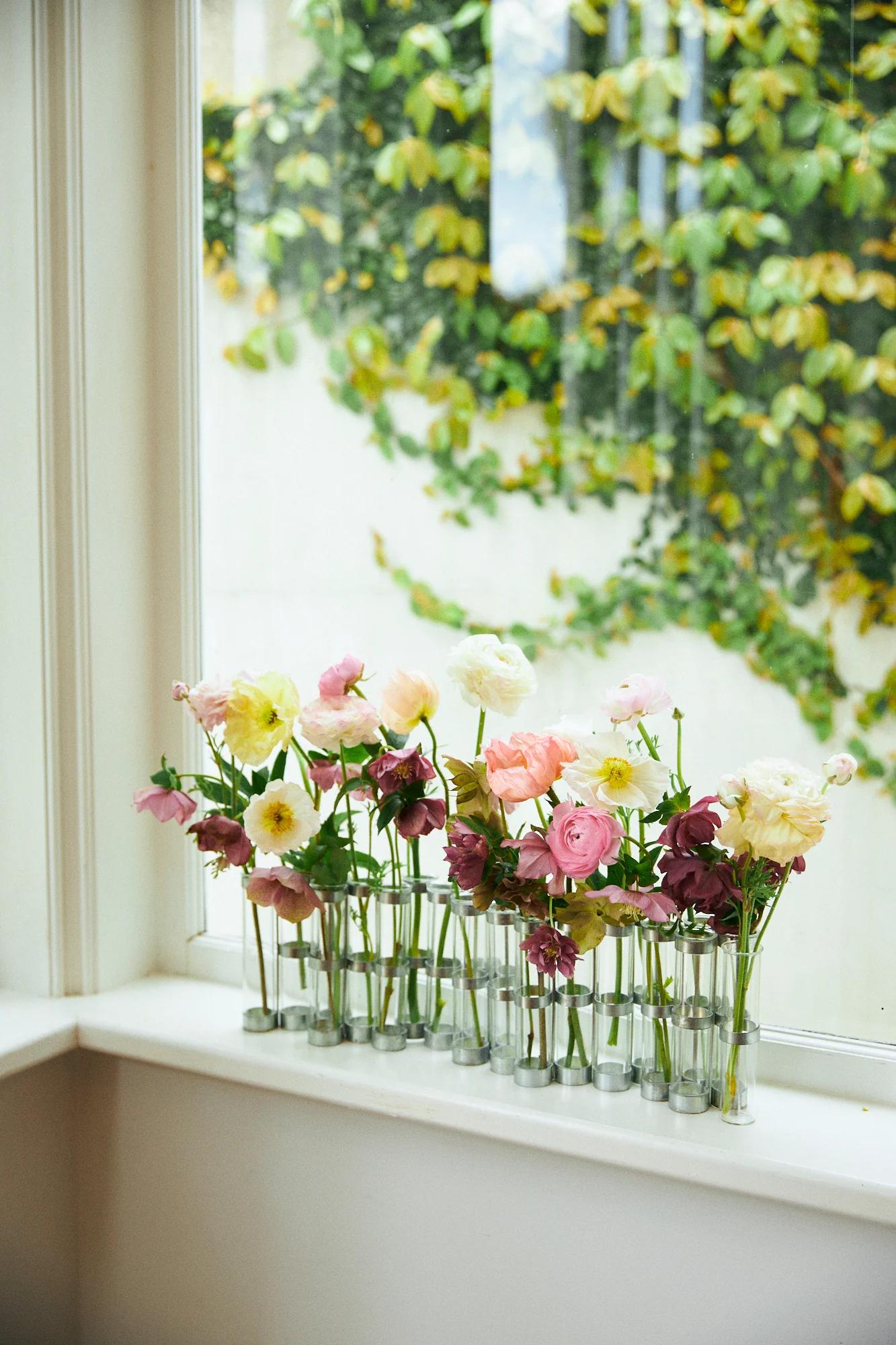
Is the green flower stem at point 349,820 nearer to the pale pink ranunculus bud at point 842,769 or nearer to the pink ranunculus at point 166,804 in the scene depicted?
the pink ranunculus at point 166,804

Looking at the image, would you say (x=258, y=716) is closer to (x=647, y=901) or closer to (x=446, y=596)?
(x=446, y=596)

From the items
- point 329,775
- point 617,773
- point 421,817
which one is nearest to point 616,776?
point 617,773

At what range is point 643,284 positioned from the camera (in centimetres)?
124

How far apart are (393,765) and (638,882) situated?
260 millimetres

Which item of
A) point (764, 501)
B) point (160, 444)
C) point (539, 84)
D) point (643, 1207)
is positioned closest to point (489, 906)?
point (643, 1207)

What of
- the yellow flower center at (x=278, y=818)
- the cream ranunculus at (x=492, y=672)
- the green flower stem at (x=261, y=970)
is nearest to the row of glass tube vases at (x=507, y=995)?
the green flower stem at (x=261, y=970)

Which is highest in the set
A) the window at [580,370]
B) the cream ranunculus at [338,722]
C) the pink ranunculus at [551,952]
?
the window at [580,370]

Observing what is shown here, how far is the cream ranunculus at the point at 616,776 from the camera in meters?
1.11

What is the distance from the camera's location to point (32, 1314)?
1.43 m

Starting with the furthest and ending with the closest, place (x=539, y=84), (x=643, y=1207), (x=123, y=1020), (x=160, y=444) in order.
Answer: (x=160, y=444)
(x=123, y=1020)
(x=539, y=84)
(x=643, y=1207)

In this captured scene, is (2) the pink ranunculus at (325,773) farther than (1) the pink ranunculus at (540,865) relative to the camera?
Yes

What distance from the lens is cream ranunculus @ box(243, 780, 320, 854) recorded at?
1231 millimetres

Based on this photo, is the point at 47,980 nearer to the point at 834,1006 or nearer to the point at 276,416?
the point at 276,416

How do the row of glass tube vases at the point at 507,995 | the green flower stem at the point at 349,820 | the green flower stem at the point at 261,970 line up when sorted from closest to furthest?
the row of glass tube vases at the point at 507,995 < the green flower stem at the point at 349,820 < the green flower stem at the point at 261,970
